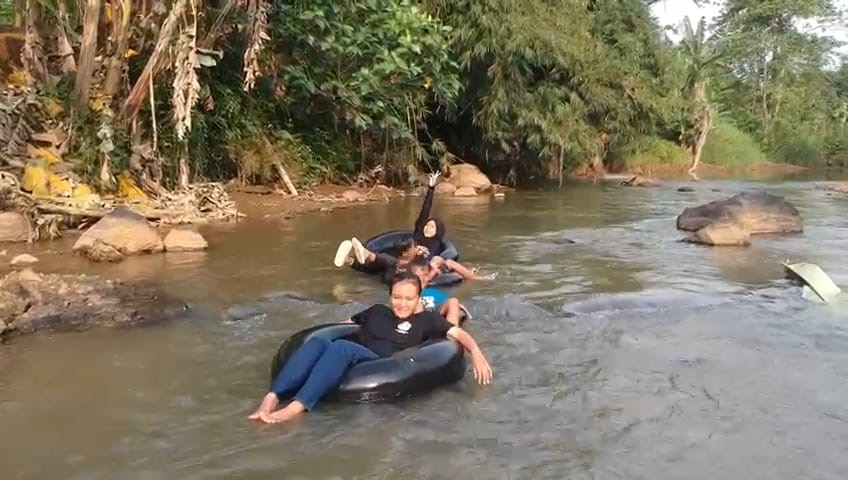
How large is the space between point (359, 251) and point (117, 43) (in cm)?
655

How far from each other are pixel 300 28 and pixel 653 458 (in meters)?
12.8

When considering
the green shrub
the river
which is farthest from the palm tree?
the river

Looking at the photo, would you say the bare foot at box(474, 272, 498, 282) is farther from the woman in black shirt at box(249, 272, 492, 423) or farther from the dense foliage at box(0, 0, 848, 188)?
the dense foliage at box(0, 0, 848, 188)

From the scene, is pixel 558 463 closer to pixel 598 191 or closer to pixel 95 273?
pixel 95 273

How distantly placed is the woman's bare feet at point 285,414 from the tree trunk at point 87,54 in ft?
32.3

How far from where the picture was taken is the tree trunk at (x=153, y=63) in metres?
13.1

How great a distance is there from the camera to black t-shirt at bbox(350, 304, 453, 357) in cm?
600

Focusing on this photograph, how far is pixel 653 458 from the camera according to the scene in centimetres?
482

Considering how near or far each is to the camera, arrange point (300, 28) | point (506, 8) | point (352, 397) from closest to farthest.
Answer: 1. point (352, 397)
2. point (300, 28)
3. point (506, 8)

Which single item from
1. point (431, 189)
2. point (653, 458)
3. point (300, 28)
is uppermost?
point (300, 28)

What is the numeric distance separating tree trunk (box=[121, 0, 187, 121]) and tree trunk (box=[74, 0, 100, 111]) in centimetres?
62

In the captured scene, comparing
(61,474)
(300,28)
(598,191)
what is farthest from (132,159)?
(598,191)

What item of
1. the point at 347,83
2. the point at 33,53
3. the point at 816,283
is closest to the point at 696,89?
the point at 347,83

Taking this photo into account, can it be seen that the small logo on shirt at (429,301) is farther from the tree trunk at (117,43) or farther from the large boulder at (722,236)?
the tree trunk at (117,43)
